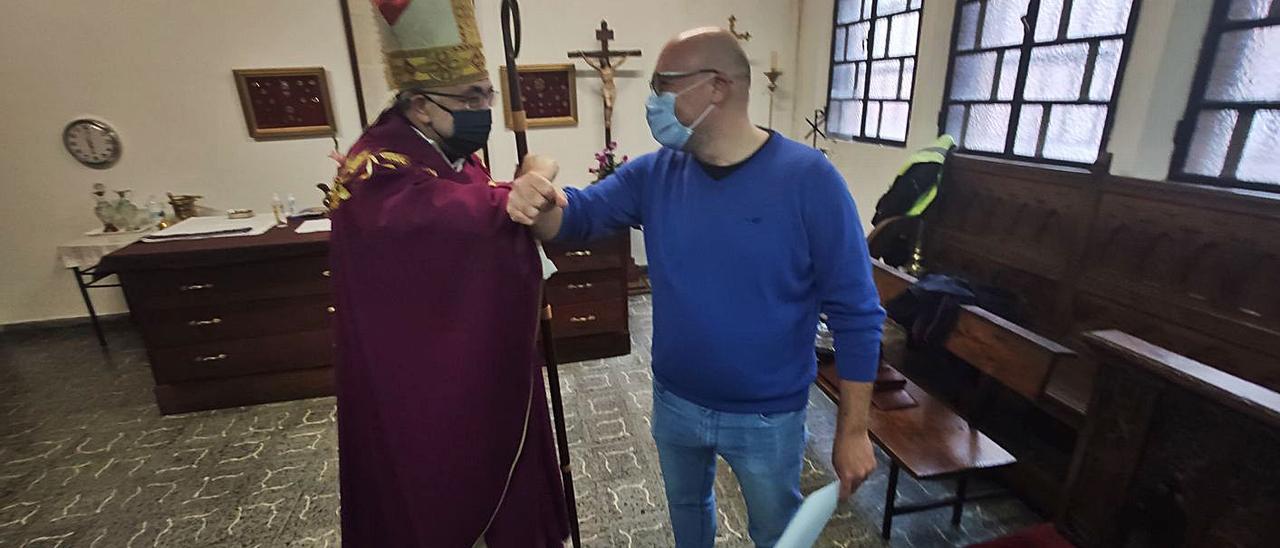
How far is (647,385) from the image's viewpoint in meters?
3.02

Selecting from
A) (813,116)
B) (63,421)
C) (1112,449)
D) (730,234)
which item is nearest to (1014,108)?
(813,116)

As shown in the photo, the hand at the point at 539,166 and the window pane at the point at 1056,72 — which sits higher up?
the window pane at the point at 1056,72

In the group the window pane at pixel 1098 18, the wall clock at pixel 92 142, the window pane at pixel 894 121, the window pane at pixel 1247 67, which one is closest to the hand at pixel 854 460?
the window pane at pixel 1247 67

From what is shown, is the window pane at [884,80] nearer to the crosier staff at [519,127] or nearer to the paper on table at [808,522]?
the crosier staff at [519,127]

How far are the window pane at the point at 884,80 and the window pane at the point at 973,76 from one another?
1.69 feet

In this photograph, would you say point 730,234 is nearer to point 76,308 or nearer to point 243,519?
point 243,519

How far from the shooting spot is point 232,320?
275 cm

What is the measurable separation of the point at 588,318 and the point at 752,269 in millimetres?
2204

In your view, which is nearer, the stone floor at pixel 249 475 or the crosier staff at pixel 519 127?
the crosier staff at pixel 519 127

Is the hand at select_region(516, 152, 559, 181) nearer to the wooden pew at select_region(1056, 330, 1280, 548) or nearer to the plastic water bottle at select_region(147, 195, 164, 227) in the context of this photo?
the wooden pew at select_region(1056, 330, 1280, 548)

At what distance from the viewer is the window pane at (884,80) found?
→ 143 inches

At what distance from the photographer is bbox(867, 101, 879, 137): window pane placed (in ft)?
12.5

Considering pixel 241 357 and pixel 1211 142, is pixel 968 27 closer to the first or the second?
pixel 1211 142

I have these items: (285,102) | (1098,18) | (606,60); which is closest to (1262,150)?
(1098,18)
